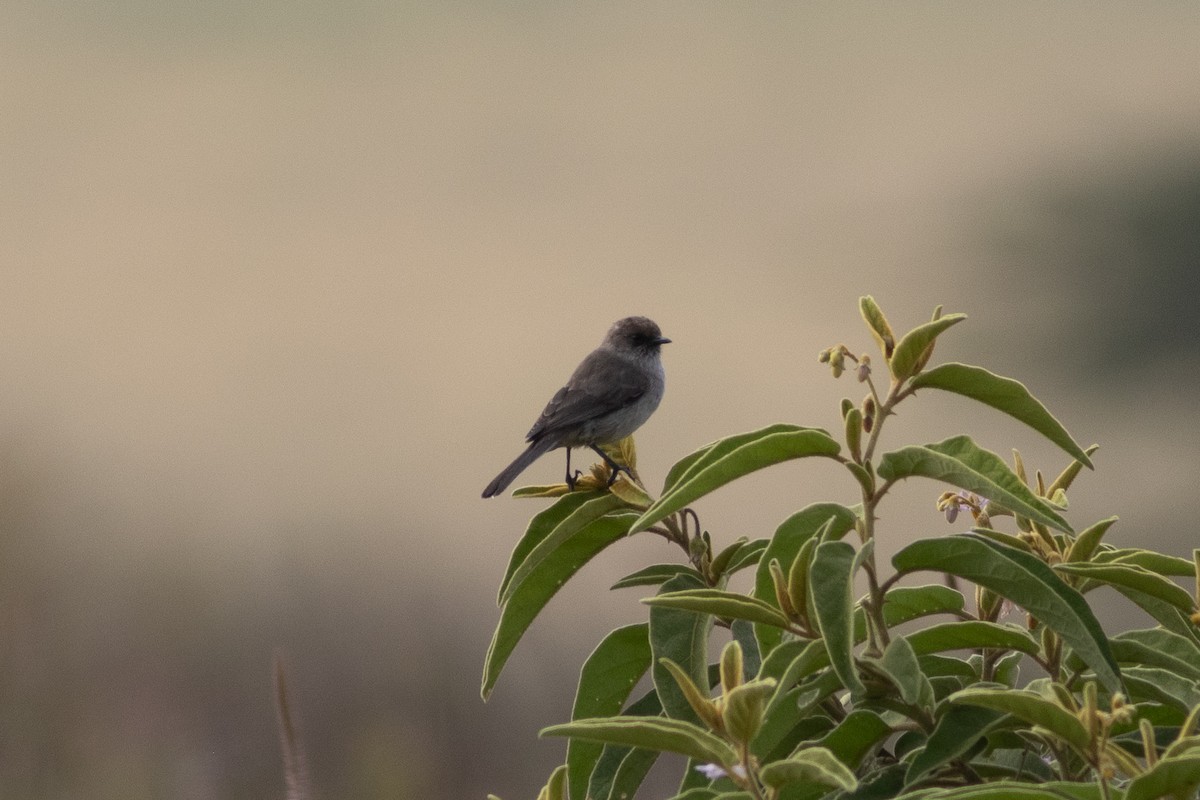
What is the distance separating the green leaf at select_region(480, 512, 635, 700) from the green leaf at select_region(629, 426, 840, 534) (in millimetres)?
340

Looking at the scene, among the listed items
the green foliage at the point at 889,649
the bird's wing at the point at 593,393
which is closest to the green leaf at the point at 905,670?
the green foliage at the point at 889,649

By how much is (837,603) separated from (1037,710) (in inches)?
9.3

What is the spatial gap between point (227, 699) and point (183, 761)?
1.38m

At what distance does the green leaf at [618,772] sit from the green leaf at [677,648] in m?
0.10

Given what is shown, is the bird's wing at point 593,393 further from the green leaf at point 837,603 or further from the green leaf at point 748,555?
the green leaf at point 837,603

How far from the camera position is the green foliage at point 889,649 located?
138 cm

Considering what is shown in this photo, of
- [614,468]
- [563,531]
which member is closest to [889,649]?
[563,531]

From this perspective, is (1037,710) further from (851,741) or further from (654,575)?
(654,575)

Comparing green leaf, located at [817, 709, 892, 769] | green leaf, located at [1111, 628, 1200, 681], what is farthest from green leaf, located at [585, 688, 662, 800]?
green leaf, located at [1111, 628, 1200, 681]

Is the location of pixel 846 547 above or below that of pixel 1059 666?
above

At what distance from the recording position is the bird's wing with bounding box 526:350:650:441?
16.8 feet

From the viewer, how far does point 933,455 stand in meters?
1.60

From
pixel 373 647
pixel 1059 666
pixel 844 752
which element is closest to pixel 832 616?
pixel 844 752

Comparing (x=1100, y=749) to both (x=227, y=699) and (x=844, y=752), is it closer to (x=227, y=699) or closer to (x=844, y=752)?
(x=844, y=752)
